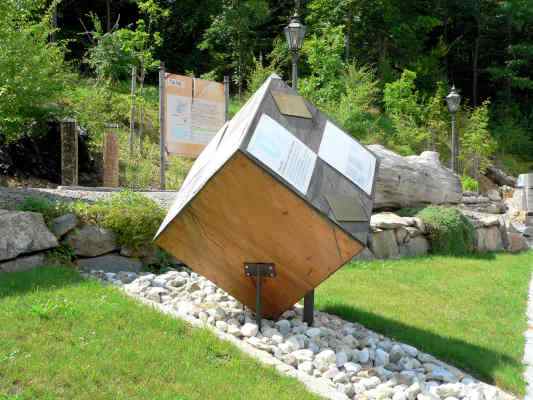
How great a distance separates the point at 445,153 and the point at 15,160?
18.5 metres

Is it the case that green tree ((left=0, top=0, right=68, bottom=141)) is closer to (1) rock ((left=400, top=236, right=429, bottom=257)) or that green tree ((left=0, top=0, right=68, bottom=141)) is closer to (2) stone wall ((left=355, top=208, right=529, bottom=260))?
(2) stone wall ((left=355, top=208, right=529, bottom=260))

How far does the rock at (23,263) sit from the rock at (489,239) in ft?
29.3

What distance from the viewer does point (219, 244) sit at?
433cm

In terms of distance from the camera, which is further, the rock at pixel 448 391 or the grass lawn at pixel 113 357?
the rock at pixel 448 391

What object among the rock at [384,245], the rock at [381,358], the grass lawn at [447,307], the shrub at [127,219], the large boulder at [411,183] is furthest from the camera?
the large boulder at [411,183]

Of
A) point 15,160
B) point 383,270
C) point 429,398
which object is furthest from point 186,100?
point 429,398

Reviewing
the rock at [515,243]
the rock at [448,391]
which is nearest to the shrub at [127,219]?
the rock at [448,391]

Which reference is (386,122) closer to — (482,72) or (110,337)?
(482,72)

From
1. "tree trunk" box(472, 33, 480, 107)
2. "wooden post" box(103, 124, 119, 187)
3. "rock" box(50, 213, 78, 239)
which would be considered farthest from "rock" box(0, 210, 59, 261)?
"tree trunk" box(472, 33, 480, 107)

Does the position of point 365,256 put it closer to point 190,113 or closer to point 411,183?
point 411,183

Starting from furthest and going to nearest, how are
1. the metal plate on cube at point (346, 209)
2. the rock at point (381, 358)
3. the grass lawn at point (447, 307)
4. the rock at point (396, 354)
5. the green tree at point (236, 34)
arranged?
the green tree at point (236, 34) → the grass lawn at point (447, 307) → the rock at point (396, 354) → the rock at point (381, 358) → the metal plate on cube at point (346, 209)

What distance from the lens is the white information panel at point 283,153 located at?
3.86 m

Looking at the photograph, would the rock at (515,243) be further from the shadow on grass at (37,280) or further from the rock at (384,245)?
the shadow on grass at (37,280)

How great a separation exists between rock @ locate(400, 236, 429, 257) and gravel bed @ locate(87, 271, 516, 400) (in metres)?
4.95
